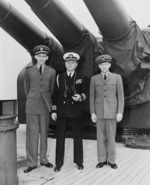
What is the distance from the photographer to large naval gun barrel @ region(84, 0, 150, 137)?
13.2 feet

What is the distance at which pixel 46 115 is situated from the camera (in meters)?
3.77

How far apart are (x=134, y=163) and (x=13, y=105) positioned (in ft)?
6.26

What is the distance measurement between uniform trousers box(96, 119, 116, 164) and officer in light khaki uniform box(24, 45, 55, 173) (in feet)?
2.23

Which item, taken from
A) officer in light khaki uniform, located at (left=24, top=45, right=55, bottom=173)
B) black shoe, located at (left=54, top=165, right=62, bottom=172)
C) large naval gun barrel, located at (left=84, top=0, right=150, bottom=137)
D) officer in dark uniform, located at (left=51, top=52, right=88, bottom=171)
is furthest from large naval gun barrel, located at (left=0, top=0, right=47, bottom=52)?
black shoe, located at (left=54, top=165, right=62, bottom=172)

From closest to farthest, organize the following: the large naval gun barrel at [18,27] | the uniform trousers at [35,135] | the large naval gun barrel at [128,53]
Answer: the uniform trousers at [35,135]
the large naval gun barrel at [128,53]
the large naval gun barrel at [18,27]

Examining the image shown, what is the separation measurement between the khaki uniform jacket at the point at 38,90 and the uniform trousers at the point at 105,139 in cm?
74

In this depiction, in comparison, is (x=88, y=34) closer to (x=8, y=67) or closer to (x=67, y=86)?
(x=67, y=86)

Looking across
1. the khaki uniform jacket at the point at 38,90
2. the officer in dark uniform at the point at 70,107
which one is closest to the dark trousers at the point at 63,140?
the officer in dark uniform at the point at 70,107

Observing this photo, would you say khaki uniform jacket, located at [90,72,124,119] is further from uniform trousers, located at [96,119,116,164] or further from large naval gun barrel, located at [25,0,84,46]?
large naval gun barrel, located at [25,0,84,46]

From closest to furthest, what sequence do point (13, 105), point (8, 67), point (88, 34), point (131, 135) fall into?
point (13, 105) → point (88, 34) → point (131, 135) → point (8, 67)

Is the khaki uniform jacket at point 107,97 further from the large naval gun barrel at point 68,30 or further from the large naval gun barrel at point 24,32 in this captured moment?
the large naval gun barrel at point 24,32

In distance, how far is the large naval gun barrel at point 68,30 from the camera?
4.12 metres

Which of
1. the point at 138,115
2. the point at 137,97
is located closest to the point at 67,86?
the point at 137,97

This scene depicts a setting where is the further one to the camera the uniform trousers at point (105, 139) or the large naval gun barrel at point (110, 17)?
the large naval gun barrel at point (110, 17)
